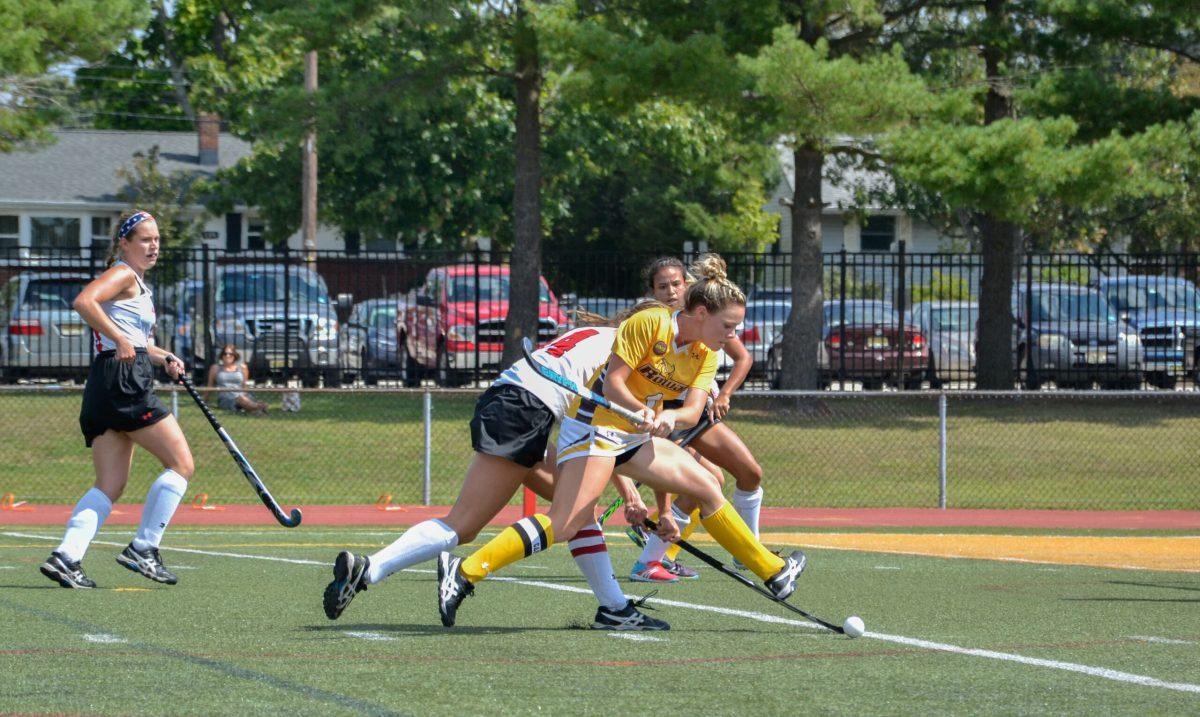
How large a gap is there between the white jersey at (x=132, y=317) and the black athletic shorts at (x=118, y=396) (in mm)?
77

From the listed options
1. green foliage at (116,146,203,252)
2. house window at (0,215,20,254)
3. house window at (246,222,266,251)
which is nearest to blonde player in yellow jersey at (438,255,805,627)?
green foliage at (116,146,203,252)

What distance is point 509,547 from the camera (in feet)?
23.3

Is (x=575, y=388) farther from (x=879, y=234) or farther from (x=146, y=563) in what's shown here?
(x=879, y=234)

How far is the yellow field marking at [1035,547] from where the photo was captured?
11820 millimetres

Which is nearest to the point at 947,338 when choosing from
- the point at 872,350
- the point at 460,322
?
the point at 872,350

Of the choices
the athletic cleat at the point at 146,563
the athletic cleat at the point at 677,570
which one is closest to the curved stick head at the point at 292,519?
the athletic cleat at the point at 146,563

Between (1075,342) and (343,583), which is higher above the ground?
(1075,342)

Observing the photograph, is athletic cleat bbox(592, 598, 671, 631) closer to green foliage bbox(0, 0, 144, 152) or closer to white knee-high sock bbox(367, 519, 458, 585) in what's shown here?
white knee-high sock bbox(367, 519, 458, 585)

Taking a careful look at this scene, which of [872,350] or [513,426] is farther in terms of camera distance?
[872,350]

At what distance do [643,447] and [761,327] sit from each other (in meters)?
20.4

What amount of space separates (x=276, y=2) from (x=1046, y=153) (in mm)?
12420

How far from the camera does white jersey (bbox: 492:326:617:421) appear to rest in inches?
290

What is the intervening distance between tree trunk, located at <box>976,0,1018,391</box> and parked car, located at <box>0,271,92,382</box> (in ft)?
45.8

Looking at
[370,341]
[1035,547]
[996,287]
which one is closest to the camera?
[1035,547]
